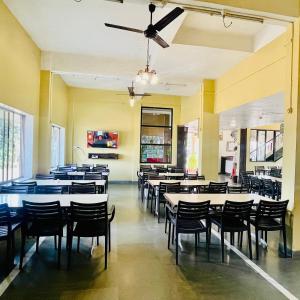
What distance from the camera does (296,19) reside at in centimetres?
371

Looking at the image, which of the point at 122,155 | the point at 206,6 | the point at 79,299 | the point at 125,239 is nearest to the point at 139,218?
the point at 125,239

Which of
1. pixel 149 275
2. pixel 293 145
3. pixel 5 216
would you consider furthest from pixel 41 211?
pixel 293 145

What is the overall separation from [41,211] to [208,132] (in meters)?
5.90

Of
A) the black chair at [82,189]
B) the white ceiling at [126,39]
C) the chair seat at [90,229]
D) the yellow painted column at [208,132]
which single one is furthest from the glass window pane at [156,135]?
the chair seat at [90,229]

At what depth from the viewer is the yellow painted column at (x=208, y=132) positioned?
7.82 meters

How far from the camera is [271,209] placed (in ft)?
11.8

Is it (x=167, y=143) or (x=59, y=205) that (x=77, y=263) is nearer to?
(x=59, y=205)

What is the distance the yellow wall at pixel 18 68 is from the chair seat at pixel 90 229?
2.88 meters

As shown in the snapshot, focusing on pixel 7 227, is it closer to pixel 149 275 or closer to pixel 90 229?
pixel 90 229

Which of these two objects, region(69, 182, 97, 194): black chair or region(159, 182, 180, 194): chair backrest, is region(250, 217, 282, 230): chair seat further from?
region(69, 182, 97, 194): black chair

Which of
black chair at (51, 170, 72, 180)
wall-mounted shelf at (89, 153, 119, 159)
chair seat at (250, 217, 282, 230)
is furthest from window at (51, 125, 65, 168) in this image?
chair seat at (250, 217, 282, 230)

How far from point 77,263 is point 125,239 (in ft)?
3.57

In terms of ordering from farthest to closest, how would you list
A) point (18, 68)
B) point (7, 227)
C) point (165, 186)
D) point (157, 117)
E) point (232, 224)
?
point (157, 117)
point (165, 186)
point (18, 68)
point (232, 224)
point (7, 227)

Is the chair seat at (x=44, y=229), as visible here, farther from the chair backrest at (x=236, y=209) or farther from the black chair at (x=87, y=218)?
the chair backrest at (x=236, y=209)
